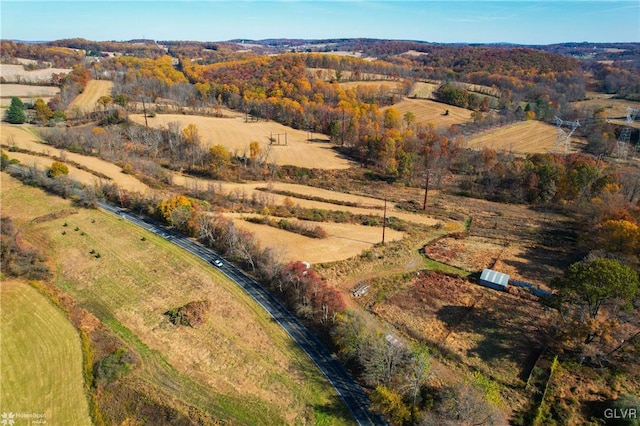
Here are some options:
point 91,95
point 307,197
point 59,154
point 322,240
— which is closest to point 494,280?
point 322,240

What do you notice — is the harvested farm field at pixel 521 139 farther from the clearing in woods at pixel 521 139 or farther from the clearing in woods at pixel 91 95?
the clearing in woods at pixel 91 95

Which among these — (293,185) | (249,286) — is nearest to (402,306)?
(249,286)

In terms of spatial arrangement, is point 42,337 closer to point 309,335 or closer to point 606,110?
point 309,335

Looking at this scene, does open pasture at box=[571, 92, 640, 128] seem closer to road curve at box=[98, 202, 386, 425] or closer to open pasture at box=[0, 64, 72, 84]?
road curve at box=[98, 202, 386, 425]

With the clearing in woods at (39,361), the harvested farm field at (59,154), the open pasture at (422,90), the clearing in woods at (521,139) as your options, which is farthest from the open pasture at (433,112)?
the clearing in woods at (39,361)

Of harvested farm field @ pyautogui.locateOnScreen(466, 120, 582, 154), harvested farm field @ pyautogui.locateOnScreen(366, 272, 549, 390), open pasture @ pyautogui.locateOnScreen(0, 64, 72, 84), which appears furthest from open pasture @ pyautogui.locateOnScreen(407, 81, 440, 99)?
open pasture @ pyautogui.locateOnScreen(0, 64, 72, 84)

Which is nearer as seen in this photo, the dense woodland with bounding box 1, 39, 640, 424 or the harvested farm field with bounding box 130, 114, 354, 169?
the dense woodland with bounding box 1, 39, 640, 424

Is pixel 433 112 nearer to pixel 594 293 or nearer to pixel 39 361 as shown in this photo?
pixel 594 293
